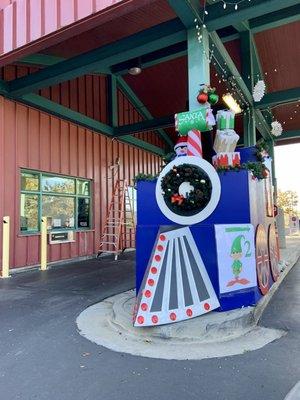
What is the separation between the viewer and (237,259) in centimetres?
443

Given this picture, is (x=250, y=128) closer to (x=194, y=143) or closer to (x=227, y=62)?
(x=227, y=62)

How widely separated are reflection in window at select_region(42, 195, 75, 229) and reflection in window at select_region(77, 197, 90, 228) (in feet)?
0.96

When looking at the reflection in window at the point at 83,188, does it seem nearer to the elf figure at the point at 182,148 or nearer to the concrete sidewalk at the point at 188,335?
the elf figure at the point at 182,148

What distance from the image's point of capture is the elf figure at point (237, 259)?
4.39 metres

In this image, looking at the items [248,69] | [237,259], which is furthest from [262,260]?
[248,69]

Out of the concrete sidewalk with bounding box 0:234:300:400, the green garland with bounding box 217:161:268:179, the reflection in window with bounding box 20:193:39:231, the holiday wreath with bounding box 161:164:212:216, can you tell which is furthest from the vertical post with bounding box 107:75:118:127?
the concrete sidewalk with bounding box 0:234:300:400

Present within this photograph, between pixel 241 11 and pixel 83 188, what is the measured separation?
7.12 m

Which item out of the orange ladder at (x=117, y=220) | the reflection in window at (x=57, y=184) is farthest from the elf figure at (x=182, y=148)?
the orange ladder at (x=117, y=220)

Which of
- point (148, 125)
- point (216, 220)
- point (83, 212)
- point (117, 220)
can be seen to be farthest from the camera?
point (117, 220)

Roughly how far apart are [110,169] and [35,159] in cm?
334

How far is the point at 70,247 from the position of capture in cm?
1023

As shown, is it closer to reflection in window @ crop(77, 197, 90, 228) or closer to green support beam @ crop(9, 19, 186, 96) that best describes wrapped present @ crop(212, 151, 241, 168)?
green support beam @ crop(9, 19, 186, 96)

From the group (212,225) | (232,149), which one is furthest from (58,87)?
(212,225)

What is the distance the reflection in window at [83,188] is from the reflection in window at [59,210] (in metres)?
0.40
